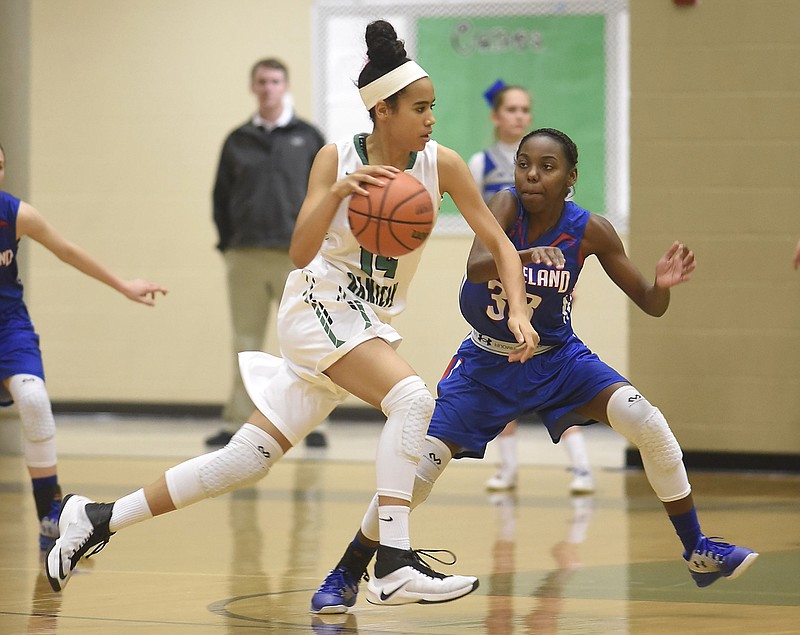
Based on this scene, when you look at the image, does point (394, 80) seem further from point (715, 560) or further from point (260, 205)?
point (260, 205)

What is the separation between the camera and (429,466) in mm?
4234

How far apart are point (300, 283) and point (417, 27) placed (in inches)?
246

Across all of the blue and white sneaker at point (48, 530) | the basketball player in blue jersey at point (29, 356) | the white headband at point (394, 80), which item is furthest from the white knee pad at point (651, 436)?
the blue and white sneaker at point (48, 530)

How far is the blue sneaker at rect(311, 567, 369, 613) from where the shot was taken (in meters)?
3.96

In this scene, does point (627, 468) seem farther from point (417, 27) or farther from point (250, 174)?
point (417, 27)

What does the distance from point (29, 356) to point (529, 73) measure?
530cm

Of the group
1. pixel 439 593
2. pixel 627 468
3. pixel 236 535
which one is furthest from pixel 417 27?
pixel 439 593

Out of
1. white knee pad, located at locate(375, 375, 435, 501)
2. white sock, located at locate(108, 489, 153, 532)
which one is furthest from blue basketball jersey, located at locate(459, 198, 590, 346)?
white sock, located at locate(108, 489, 153, 532)

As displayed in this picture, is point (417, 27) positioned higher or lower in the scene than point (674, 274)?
higher

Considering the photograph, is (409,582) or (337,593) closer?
(409,582)

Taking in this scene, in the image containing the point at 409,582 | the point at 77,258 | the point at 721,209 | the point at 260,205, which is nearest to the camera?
the point at 409,582

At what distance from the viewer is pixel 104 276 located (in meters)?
5.11

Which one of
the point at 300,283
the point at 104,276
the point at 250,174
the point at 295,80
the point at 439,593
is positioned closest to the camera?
the point at 439,593

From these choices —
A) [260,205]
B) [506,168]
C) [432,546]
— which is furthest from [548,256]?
[260,205]
